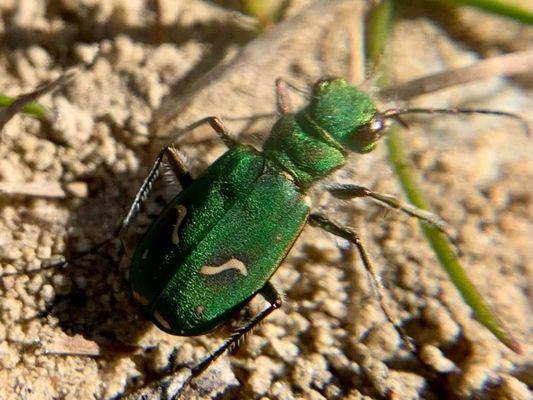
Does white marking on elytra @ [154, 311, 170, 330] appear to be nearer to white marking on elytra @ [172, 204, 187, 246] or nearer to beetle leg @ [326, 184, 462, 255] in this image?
white marking on elytra @ [172, 204, 187, 246]

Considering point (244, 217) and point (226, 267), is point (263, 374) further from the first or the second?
point (244, 217)

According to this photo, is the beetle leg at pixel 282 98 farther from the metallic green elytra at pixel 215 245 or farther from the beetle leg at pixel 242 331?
the beetle leg at pixel 242 331

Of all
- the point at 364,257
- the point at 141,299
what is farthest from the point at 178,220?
the point at 364,257

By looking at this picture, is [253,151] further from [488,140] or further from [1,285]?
[488,140]

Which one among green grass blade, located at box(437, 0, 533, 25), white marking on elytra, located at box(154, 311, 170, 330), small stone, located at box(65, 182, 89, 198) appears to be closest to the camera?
white marking on elytra, located at box(154, 311, 170, 330)

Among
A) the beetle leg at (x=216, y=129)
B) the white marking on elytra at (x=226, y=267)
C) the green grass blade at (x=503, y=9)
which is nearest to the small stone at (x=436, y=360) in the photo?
the white marking on elytra at (x=226, y=267)

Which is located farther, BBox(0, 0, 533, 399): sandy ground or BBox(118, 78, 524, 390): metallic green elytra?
BBox(0, 0, 533, 399): sandy ground

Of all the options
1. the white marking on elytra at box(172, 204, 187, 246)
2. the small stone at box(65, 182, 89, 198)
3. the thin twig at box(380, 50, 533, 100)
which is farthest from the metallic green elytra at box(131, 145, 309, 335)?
the thin twig at box(380, 50, 533, 100)

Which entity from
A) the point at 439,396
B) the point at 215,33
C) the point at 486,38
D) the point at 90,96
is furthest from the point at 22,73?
the point at 486,38
